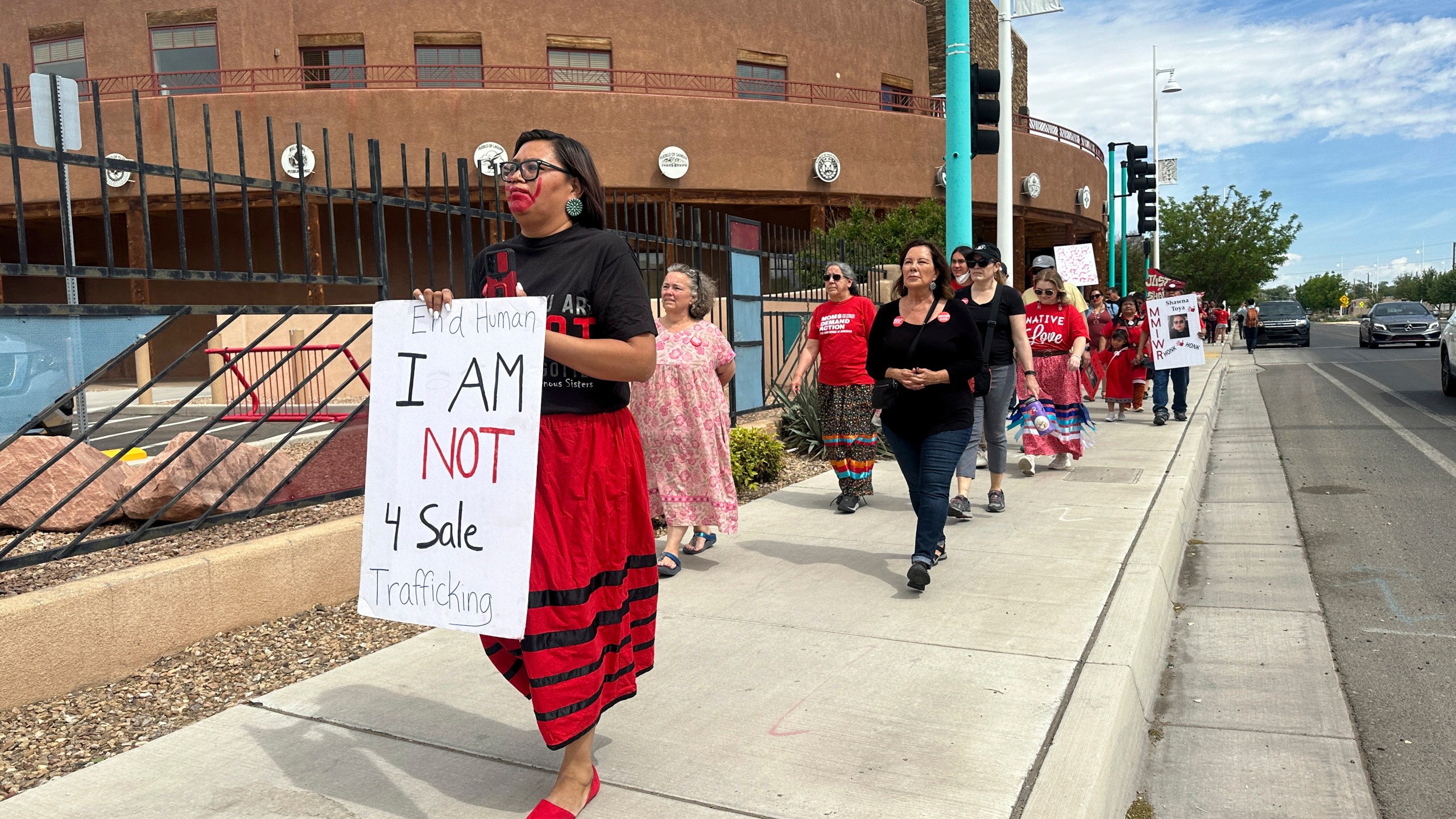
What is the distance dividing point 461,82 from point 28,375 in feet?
74.1

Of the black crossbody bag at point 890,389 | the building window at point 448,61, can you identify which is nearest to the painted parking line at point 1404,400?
the black crossbody bag at point 890,389

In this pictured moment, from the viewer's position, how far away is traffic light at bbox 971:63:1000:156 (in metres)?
10.1

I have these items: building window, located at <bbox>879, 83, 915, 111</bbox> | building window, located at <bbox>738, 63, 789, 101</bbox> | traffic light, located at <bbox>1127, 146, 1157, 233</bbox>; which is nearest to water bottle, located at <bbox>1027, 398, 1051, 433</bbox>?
traffic light, located at <bbox>1127, 146, 1157, 233</bbox>

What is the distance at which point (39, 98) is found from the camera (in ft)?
15.5

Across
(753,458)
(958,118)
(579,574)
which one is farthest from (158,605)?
(958,118)

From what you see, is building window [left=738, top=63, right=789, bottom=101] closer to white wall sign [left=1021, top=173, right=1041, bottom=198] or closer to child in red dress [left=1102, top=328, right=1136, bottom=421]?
white wall sign [left=1021, top=173, right=1041, bottom=198]

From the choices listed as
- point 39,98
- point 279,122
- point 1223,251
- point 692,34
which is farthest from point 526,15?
point 1223,251

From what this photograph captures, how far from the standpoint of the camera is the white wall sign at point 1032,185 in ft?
104

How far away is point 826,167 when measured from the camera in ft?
88.7

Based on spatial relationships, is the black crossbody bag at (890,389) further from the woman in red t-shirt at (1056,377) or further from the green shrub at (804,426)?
the green shrub at (804,426)

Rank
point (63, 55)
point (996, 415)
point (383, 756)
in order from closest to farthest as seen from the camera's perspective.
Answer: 1. point (383, 756)
2. point (996, 415)
3. point (63, 55)

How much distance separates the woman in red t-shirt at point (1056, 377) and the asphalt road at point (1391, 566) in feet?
6.27

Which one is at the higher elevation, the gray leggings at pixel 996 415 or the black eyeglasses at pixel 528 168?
the black eyeglasses at pixel 528 168

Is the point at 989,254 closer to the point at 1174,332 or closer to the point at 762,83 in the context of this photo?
the point at 1174,332
